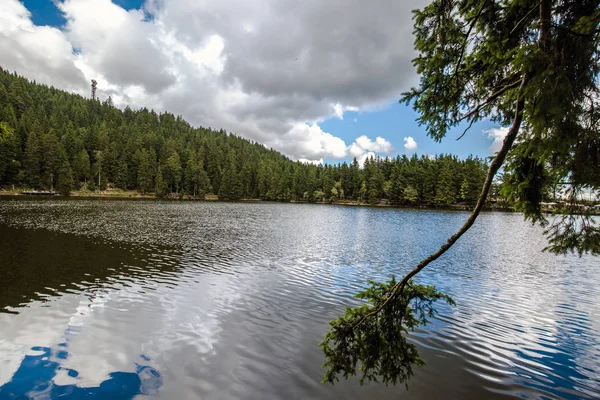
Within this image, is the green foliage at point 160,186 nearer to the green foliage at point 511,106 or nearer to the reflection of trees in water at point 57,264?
the reflection of trees in water at point 57,264

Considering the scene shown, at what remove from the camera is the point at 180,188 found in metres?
130

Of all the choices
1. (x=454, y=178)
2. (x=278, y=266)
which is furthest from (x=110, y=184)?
(x=454, y=178)

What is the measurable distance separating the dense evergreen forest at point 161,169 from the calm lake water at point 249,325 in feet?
253

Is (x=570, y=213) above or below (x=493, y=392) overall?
above

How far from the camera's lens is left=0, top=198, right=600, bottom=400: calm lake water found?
6.24 metres

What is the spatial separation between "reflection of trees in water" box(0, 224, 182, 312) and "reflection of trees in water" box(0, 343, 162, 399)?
15.9 ft

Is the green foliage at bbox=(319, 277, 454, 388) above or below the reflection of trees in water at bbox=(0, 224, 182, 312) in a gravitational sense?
above

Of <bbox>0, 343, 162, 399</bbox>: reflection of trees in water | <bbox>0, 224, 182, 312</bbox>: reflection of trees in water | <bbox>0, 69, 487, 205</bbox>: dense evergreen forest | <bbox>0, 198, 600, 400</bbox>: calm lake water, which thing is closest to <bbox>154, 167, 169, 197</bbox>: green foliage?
<bbox>0, 69, 487, 205</bbox>: dense evergreen forest

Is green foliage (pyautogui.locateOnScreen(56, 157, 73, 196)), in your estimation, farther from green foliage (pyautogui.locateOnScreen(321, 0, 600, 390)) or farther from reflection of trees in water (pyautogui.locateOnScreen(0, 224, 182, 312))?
green foliage (pyautogui.locateOnScreen(321, 0, 600, 390))

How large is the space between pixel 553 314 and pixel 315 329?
9749 millimetres

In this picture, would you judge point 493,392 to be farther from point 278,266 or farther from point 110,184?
point 110,184

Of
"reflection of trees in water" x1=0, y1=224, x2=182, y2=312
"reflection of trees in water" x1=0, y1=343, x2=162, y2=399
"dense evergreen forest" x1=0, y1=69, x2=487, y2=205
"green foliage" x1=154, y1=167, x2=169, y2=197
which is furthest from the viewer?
"green foliage" x1=154, y1=167, x2=169, y2=197

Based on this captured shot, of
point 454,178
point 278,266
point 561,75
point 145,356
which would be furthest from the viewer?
point 454,178

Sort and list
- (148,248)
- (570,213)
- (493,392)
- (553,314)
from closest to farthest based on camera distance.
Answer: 1. (570,213)
2. (493,392)
3. (553,314)
4. (148,248)
